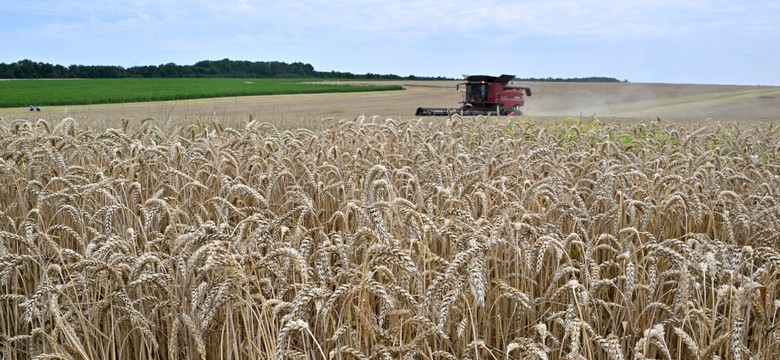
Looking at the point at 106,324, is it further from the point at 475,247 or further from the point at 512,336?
the point at 512,336

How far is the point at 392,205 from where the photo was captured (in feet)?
9.34

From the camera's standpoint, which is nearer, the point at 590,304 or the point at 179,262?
the point at 179,262

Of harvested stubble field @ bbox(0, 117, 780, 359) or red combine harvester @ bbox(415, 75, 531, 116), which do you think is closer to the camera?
harvested stubble field @ bbox(0, 117, 780, 359)

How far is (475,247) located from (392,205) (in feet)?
1.77

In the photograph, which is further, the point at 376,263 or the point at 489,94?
the point at 489,94

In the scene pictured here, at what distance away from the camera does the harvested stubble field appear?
2488mm

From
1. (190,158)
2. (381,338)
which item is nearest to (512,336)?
(381,338)

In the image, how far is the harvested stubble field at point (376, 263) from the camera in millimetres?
2488

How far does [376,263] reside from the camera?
2.96 m

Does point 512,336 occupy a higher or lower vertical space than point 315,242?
lower

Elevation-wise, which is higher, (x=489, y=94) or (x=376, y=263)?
(x=489, y=94)

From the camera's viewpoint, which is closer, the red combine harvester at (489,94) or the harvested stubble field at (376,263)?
the harvested stubble field at (376,263)

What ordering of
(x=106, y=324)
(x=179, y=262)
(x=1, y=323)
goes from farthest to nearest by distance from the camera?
(x=1, y=323) → (x=106, y=324) → (x=179, y=262)

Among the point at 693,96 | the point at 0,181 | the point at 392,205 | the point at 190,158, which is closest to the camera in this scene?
the point at 392,205
